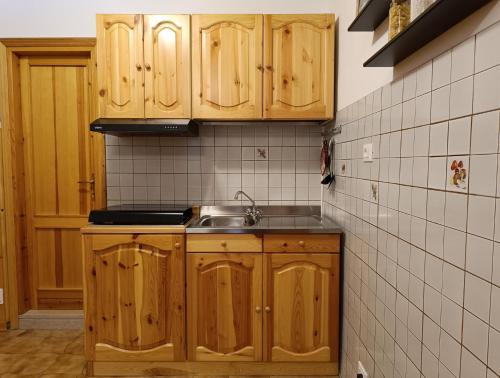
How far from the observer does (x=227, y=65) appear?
2066 mm

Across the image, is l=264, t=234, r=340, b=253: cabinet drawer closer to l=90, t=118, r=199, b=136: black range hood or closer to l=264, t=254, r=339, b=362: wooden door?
l=264, t=254, r=339, b=362: wooden door

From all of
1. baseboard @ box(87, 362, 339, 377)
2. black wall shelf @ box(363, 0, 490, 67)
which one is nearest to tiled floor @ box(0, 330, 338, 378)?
baseboard @ box(87, 362, 339, 377)

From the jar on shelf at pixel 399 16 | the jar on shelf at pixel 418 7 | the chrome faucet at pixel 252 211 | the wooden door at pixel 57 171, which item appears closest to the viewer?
the jar on shelf at pixel 418 7

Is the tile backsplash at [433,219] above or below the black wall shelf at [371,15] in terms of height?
below

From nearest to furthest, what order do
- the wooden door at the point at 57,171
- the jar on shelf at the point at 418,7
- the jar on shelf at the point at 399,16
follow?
the jar on shelf at the point at 418,7, the jar on shelf at the point at 399,16, the wooden door at the point at 57,171

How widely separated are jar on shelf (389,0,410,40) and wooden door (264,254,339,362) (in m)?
1.24

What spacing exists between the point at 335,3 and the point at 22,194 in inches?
103

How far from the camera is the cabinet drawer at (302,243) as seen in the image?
192 cm

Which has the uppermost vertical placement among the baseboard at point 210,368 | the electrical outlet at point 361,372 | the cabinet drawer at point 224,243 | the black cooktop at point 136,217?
the black cooktop at point 136,217

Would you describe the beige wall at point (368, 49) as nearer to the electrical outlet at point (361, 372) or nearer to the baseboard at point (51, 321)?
the electrical outlet at point (361, 372)

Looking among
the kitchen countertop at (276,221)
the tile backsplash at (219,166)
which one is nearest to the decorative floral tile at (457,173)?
the kitchen countertop at (276,221)

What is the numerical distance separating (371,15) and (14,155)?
2541 millimetres

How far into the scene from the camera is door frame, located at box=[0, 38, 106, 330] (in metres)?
2.42

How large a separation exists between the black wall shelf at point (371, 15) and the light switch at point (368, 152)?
48 cm
